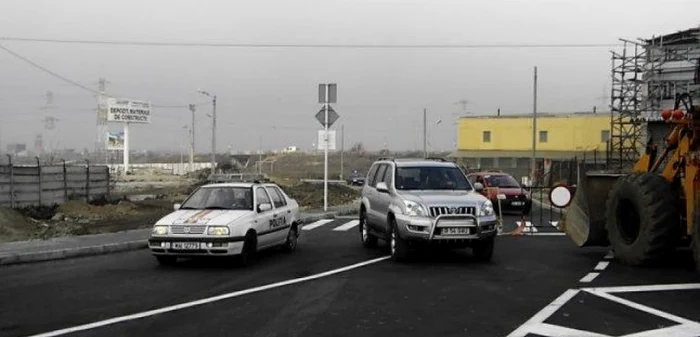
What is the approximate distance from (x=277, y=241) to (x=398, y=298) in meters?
5.09

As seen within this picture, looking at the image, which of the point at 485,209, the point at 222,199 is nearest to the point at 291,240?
the point at 222,199

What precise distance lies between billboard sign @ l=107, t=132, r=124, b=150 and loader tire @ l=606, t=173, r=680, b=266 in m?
102

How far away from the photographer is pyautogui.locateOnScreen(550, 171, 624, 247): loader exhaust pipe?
1295 centimetres

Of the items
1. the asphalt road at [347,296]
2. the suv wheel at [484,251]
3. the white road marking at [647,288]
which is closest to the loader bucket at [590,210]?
the asphalt road at [347,296]

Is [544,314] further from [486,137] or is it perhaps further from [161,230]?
[486,137]

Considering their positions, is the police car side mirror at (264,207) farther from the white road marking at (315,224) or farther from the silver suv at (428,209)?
the white road marking at (315,224)

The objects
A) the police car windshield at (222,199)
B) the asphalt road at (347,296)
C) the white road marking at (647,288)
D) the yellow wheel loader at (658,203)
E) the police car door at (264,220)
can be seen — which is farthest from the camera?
the police car windshield at (222,199)

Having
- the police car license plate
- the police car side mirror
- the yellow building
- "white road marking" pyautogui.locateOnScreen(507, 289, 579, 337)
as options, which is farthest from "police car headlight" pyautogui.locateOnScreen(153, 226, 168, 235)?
the yellow building

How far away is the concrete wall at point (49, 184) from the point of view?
2362 centimetres

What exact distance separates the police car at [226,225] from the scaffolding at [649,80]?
27.9 metres

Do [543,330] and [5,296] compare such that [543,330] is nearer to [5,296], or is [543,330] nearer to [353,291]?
[353,291]

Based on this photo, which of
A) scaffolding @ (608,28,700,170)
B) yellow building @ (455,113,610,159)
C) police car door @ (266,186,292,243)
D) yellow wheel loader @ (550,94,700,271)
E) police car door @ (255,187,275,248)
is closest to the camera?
yellow wheel loader @ (550,94,700,271)

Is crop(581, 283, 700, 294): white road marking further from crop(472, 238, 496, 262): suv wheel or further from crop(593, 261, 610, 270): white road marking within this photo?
crop(472, 238, 496, 262): suv wheel

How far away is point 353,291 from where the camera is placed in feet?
30.4
